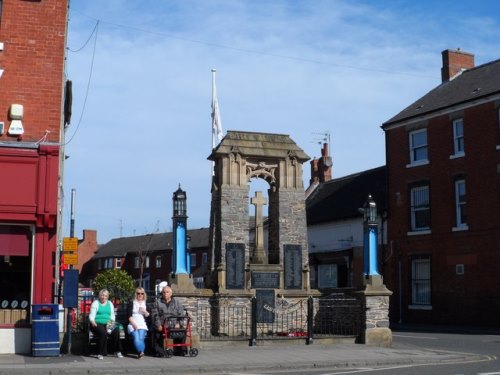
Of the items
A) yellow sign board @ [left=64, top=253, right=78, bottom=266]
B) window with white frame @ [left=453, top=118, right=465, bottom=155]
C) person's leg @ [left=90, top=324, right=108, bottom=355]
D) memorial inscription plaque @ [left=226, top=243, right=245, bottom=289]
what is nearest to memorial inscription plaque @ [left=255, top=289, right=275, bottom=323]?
memorial inscription plaque @ [left=226, top=243, right=245, bottom=289]

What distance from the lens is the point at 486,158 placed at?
105ft

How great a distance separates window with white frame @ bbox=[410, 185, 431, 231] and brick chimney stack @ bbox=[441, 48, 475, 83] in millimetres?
6982

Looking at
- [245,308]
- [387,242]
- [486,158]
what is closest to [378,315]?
[245,308]

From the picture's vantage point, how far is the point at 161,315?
16.7 m

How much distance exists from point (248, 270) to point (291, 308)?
1.72 meters

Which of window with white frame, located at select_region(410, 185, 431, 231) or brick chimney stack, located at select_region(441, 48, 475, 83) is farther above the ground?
brick chimney stack, located at select_region(441, 48, 475, 83)

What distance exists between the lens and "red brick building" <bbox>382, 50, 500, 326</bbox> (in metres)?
31.7

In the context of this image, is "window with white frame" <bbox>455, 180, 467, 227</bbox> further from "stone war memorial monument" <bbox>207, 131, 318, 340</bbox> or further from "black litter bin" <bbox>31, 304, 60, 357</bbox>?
"black litter bin" <bbox>31, 304, 60, 357</bbox>

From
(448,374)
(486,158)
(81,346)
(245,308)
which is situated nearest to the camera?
(448,374)

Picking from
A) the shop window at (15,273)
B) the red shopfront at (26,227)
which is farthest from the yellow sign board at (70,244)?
the shop window at (15,273)

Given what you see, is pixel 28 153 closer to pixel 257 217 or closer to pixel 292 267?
pixel 257 217

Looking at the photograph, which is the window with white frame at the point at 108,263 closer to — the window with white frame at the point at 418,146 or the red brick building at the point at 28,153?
the window with white frame at the point at 418,146

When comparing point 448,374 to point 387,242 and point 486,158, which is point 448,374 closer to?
point 486,158

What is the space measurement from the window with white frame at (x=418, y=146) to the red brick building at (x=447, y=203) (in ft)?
0.16
